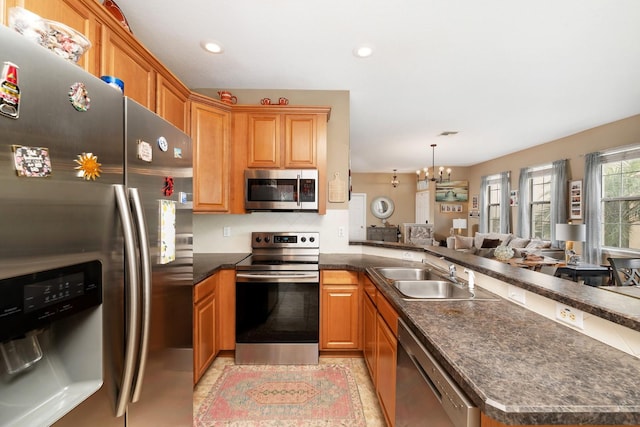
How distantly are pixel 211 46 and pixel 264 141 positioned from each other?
2.85 feet

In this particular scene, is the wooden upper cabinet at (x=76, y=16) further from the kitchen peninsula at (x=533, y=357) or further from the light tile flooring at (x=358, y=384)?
the light tile flooring at (x=358, y=384)

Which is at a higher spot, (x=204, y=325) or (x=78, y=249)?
(x=78, y=249)

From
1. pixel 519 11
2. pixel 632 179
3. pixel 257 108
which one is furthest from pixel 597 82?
pixel 257 108

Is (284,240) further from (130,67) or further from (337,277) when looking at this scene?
(130,67)

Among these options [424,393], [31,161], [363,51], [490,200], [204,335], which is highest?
[363,51]

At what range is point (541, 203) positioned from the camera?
231 inches

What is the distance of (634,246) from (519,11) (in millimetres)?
4391

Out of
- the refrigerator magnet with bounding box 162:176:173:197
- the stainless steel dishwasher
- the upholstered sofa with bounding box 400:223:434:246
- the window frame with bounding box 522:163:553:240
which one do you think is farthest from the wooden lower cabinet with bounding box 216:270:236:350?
the upholstered sofa with bounding box 400:223:434:246

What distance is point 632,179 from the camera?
4.14 m

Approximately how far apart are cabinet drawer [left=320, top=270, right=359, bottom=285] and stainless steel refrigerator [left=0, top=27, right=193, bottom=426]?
1.45m

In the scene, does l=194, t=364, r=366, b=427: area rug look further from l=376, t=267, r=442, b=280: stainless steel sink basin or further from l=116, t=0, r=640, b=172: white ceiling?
l=116, t=0, r=640, b=172: white ceiling

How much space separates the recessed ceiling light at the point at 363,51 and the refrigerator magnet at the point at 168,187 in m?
1.85

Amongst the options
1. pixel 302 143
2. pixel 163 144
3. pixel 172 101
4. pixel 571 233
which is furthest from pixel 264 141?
pixel 571 233

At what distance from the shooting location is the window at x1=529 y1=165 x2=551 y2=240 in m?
5.69
